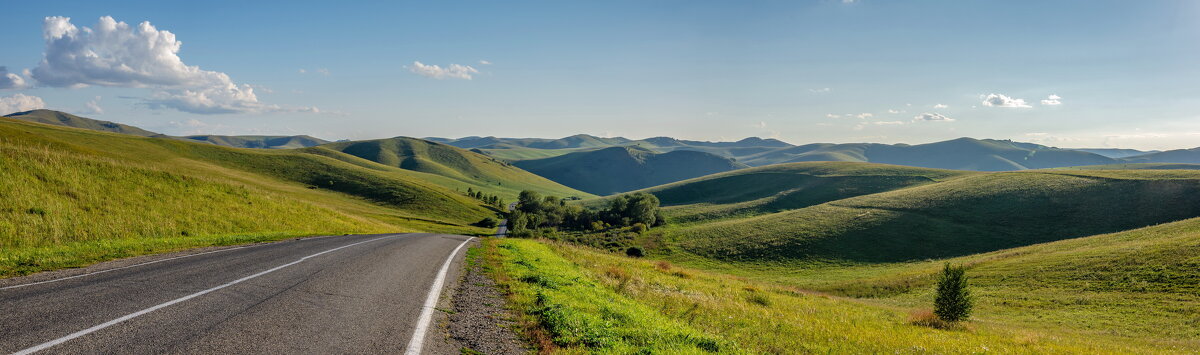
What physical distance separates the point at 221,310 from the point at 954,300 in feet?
80.5

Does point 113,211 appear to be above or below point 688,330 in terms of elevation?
above

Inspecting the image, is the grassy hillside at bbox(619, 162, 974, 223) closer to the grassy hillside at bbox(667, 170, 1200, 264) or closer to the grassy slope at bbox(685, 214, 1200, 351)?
the grassy hillside at bbox(667, 170, 1200, 264)

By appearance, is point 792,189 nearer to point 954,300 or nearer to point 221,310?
point 954,300

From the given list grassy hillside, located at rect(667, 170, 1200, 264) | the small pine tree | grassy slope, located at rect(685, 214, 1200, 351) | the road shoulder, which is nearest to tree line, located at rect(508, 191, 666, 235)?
grassy hillside, located at rect(667, 170, 1200, 264)

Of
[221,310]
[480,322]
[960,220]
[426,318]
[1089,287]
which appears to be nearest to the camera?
[221,310]

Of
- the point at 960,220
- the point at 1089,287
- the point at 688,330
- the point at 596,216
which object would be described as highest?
the point at 688,330

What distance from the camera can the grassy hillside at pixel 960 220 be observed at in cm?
7081

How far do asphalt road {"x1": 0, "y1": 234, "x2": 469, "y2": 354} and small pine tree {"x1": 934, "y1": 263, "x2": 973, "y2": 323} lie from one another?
2009 cm

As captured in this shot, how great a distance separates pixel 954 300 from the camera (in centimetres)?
1955

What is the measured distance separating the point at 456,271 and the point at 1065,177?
5207 inches

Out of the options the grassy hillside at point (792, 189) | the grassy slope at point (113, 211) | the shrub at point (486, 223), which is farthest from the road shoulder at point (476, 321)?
the grassy hillside at point (792, 189)

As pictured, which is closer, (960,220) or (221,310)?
(221,310)

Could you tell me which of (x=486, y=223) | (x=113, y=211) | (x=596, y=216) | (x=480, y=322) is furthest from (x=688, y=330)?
(x=596, y=216)

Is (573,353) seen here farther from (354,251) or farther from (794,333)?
(354,251)
